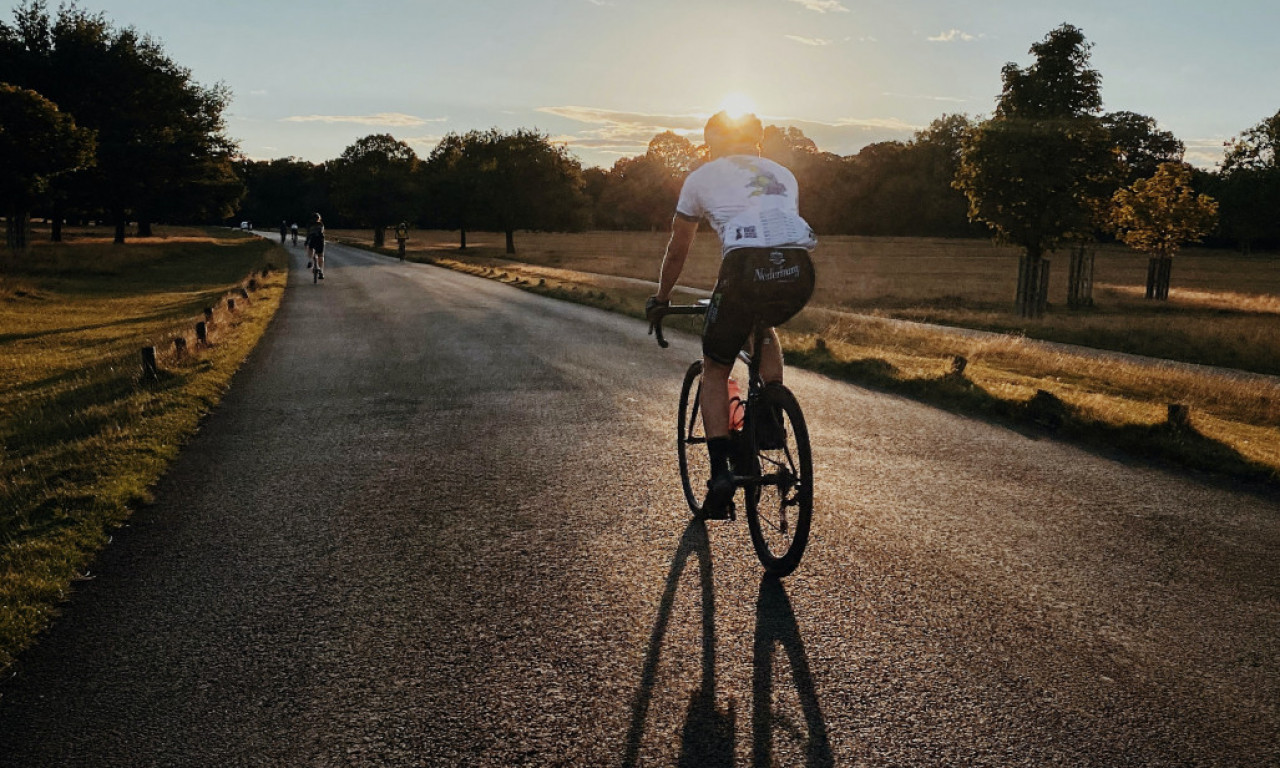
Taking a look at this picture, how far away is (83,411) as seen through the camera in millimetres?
8766

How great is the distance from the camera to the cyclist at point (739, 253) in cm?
410

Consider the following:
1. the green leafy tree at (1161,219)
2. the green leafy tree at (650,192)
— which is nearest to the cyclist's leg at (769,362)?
the green leafy tree at (1161,219)

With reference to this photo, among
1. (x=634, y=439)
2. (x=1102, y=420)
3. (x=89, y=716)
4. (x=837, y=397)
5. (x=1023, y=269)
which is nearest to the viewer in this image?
(x=89, y=716)

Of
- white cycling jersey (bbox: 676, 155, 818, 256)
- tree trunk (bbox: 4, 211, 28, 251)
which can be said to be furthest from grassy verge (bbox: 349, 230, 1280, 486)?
tree trunk (bbox: 4, 211, 28, 251)

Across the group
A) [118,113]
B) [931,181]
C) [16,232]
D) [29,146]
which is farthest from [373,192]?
[931,181]

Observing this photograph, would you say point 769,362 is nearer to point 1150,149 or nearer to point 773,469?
point 773,469

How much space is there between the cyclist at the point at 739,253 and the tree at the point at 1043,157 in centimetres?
2330

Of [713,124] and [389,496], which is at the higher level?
[713,124]

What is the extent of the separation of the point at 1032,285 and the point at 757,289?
24835mm

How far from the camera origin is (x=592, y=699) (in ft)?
10.2

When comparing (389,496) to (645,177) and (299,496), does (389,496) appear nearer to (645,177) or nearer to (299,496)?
(299,496)

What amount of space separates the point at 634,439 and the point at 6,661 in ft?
14.8

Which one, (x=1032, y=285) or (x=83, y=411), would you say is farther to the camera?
(x=1032, y=285)

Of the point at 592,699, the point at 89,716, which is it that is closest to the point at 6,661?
the point at 89,716
